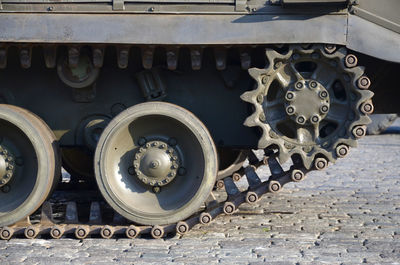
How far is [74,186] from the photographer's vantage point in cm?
903

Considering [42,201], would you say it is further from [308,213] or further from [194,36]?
[308,213]

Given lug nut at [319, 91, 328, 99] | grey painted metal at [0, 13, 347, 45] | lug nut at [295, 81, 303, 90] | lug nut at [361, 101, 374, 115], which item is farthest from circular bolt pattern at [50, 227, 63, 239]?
lug nut at [361, 101, 374, 115]

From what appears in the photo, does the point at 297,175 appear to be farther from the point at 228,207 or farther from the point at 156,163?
the point at 156,163

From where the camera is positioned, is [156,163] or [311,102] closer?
[311,102]

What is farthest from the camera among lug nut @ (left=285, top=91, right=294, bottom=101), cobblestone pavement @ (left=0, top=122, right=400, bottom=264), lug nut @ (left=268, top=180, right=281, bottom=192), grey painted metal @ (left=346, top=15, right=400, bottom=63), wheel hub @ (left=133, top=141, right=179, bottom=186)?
wheel hub @ (left=133, top=141, right=179, bottom=186)

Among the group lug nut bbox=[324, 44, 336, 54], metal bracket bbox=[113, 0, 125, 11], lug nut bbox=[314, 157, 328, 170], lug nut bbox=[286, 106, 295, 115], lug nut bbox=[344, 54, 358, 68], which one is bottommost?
lug nut bbox=[314, 157, 328, 170]

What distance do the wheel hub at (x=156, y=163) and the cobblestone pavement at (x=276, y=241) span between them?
522 millimetres

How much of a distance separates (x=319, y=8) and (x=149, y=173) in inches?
77.2

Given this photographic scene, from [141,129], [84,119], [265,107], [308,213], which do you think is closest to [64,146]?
[84,119]

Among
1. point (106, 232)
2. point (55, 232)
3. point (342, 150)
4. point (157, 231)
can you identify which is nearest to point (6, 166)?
point (55, 232)

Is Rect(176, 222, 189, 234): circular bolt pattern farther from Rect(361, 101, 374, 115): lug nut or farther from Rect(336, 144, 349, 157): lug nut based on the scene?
Rect(361, 101, 374, 115): lug nut

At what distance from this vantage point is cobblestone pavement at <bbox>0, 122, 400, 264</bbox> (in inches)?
241

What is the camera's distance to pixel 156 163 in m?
6.86

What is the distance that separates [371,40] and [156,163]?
203cm
